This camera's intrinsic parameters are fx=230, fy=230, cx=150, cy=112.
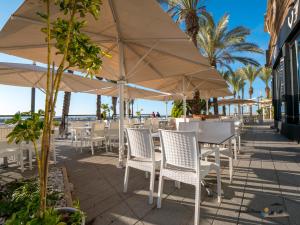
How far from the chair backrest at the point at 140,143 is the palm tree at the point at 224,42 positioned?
12.4 m

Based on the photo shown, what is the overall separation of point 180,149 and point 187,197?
33.5 inches

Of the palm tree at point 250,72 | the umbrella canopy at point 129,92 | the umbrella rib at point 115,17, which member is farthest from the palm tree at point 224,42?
the palm tree at point 250,72

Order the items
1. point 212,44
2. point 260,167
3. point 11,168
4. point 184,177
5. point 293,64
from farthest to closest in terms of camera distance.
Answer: point 212,44 < point 293,64 < point 11,168 < point 260,167 < point 184,177

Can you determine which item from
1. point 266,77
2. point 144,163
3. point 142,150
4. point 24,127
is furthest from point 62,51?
point 266,77

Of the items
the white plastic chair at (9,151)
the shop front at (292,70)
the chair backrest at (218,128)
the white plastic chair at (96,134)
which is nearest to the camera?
the chair backrest at (218,128)

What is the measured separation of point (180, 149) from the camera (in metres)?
2.59

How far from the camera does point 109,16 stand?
3850 mm

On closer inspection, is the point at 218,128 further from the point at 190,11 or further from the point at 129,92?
the point at 190,11

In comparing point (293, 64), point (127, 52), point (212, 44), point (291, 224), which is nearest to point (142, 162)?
point (291, 224)

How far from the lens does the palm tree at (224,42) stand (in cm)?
1433

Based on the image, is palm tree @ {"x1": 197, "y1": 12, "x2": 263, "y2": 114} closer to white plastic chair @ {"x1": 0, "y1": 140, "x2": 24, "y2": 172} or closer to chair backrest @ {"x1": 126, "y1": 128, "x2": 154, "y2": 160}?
chair backrest @ {"x1": 126, "y1": 128, "x2": 154, "y2": 160}

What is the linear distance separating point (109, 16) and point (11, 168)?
380cm

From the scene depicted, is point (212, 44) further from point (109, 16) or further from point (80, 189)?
point (80, 189)

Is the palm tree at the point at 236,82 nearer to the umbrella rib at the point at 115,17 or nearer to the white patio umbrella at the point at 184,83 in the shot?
the white patio umbrella at the point at 184,83
